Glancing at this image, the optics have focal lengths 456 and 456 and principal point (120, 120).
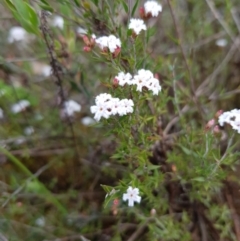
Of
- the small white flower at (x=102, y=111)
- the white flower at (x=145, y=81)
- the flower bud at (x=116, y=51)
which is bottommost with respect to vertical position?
the small white flower at (x=102, y=111)

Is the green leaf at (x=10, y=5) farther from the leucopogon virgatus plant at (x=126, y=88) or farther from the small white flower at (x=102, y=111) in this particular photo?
the small white flower at (x=102, y=111)

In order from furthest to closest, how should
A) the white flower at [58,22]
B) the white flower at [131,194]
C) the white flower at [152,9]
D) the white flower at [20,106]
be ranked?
the white flower at [58,22] < the white flower at [20,106] < the white flower at [152,9] < the white flower at [131,194]

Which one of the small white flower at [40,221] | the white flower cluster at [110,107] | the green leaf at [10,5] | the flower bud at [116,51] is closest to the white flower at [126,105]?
the white flower cluster at [110,107]

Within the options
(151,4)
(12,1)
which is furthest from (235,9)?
(12,1)

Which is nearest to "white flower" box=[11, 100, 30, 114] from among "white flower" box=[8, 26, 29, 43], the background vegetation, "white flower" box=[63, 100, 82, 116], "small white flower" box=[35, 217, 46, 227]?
the background vegetation

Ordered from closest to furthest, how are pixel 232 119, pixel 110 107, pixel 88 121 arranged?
1. pixel 110 107
2. pixel 232 119
3. pixel 88 121

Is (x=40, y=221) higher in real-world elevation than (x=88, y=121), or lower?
lower

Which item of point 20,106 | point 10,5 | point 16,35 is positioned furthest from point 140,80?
point 16,35

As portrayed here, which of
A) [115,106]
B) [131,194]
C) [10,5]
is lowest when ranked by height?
[131,194]

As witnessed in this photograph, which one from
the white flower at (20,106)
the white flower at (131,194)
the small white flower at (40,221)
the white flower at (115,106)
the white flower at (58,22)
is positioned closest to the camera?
the white flower at (115,106)

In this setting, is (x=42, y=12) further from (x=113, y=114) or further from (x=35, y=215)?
(x=35, y=215)

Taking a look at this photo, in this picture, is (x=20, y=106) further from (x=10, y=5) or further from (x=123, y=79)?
(x=123, y=79)
